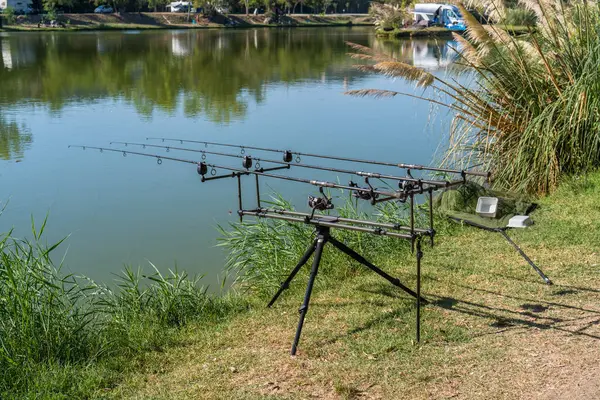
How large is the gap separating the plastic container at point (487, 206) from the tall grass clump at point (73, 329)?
2.35 meters

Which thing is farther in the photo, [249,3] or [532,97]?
[249,3]

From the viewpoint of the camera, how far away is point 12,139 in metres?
13.8

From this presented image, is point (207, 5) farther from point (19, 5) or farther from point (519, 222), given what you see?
point (519, 222)

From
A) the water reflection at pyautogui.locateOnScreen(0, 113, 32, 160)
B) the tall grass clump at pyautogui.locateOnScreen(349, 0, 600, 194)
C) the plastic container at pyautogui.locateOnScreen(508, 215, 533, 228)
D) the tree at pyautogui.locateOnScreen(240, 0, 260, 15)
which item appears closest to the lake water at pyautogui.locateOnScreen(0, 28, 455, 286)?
the water reflection at pyautogui.locateOnScreen(0, 113, 32, 160)

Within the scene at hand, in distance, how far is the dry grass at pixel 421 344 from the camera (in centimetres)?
390

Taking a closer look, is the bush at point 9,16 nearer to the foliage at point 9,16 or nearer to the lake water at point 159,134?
the foliage at point 9,16

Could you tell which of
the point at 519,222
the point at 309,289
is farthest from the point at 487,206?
the point at 309,289

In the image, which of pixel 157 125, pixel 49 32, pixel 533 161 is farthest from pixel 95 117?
pixel 49 32

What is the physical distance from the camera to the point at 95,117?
52.3ft

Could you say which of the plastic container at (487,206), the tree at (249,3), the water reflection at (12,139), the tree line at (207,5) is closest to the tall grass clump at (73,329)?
the plastic container at (487,206)

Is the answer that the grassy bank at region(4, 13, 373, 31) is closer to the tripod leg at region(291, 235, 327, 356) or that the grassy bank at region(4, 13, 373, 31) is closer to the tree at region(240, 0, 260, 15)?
the tree at region(240, 0, 260, 15)

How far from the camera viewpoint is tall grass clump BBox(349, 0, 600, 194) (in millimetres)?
8016

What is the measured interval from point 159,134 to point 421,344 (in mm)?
10099

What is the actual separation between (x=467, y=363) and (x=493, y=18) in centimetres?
625
